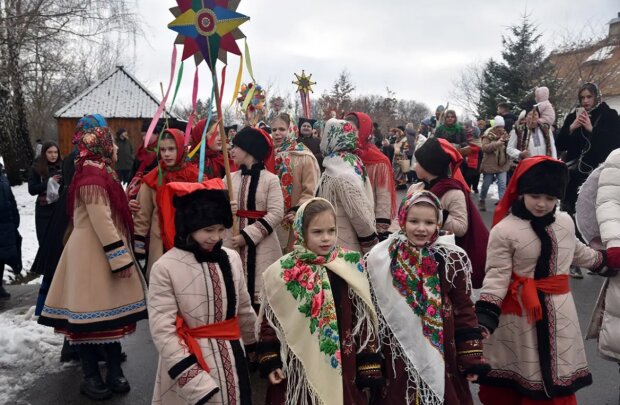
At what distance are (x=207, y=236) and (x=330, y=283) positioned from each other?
0.71 meters

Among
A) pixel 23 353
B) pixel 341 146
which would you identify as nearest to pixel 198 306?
pixel 341 146

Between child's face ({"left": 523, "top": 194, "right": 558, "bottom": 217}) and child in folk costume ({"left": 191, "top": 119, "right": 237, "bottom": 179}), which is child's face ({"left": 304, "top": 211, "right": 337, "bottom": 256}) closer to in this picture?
child's face ({"left": 523, "top": 194, "right": 558, "bottom": 217})

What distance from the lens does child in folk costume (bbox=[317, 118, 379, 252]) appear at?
A: 429 centimetres

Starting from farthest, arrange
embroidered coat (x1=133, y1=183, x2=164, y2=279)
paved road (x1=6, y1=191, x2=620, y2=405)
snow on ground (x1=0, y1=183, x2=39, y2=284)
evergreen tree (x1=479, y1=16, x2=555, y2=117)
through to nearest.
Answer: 1. evergreen tree (x1=479, y1=16, x2=555, y2=117)
2. snow on ground (x1=0, y1=183, x2=39, y2=284)
3. embroidered coat (x1=133, y1=183, x2=164, y2=279)
4. paved road (x1=6, y1=191, x2=620, y2=405)

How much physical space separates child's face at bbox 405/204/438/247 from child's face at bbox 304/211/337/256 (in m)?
0.46

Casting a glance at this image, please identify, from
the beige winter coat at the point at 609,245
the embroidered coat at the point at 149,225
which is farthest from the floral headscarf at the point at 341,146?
the beige winter coat at the point at 609,245

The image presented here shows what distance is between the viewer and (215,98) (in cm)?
390

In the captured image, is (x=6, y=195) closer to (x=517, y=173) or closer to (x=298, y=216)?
(x=298, y=216)

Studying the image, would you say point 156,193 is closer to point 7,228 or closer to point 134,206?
point 134,206

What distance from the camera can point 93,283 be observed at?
3.68m

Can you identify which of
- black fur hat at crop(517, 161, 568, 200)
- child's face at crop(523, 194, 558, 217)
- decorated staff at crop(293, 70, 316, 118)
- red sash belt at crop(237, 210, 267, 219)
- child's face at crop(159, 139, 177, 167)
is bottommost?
red sash belt at crop(237, 210, 267, 219)

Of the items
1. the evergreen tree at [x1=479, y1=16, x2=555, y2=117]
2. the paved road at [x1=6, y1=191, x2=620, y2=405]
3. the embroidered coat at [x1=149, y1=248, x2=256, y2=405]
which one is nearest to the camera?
the embroidered coat at [x1=149, y1=248, x2=256, y2=405]

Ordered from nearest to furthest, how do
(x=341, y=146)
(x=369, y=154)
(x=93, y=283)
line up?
(x=93, y=283)
(x=341, y=146)
(x=369, y=154)

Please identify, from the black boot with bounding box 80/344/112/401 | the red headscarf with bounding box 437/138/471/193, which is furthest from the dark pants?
the red headscarf with bounding box 437/138/471/193
